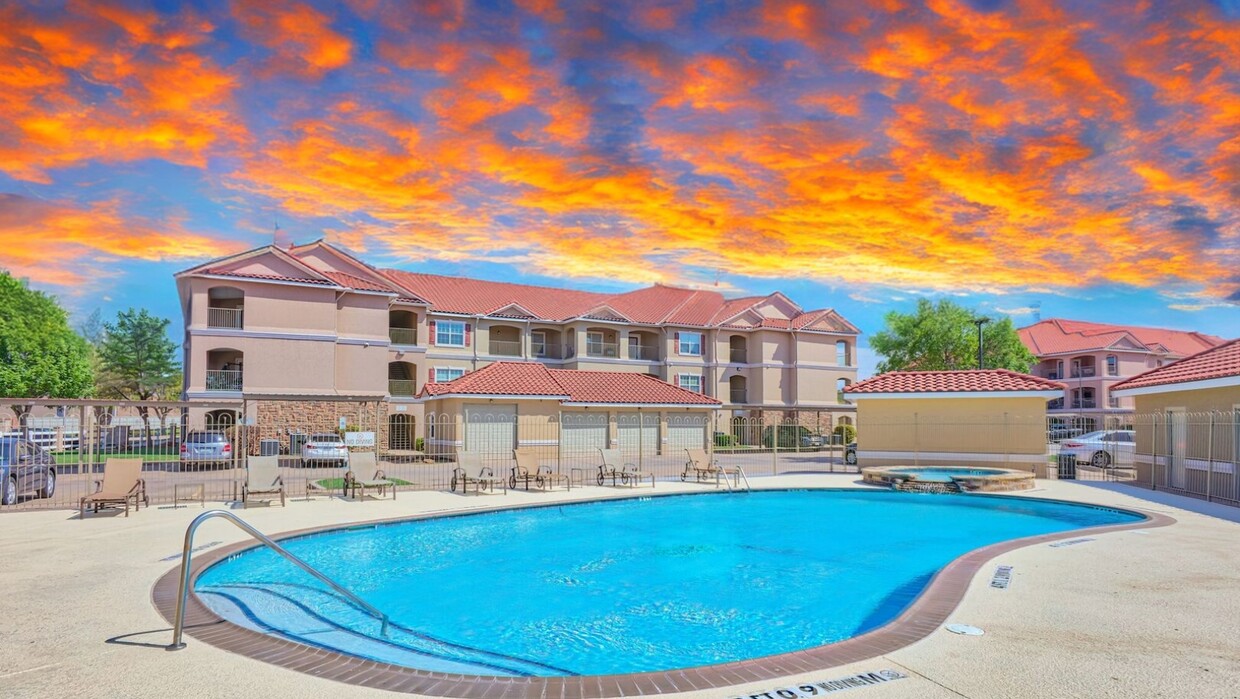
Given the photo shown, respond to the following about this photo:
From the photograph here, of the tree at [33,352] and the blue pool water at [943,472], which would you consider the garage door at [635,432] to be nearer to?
the blue pool water at [943,472]

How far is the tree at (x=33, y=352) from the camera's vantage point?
146 ft

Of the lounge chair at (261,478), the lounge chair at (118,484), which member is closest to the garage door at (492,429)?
the lounge chair at (261,478)

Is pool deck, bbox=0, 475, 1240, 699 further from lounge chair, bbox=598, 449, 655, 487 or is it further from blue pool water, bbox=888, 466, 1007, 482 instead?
lounge chair, bbox=598, 449, 655, 487

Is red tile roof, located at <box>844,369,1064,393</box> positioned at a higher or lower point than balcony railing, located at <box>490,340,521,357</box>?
lower

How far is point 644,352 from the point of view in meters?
47.6

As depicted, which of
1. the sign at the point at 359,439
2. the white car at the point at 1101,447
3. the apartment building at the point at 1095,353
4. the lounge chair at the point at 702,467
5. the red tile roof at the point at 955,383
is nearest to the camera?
the lounge chair at the point at 702,467

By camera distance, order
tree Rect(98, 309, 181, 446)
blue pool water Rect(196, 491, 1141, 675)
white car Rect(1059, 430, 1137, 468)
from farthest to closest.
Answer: tree Rect(98, 309, 181, 446) < white car Rect(1059, 430, 1137, 468) < blue pool water Rect(196, 491, 1141, 675)

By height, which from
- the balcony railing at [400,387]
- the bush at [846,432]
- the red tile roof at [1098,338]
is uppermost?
the red tile roof at [1098,338]

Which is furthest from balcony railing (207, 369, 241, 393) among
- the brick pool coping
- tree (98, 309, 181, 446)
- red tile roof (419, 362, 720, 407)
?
tree (98, 309, 181, 446)

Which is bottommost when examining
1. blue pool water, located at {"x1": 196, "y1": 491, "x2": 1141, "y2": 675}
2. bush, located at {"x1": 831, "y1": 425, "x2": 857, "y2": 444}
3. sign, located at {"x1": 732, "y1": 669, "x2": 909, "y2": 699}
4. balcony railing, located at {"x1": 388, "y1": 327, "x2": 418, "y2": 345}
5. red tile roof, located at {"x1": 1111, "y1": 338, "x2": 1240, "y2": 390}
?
bush, located at {"x1": 831, "y1": 425, "x2": 857, "y2": 444}

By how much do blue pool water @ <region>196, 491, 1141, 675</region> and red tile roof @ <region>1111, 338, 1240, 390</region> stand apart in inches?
183

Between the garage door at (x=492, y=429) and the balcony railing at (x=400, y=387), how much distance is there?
35.8 feet

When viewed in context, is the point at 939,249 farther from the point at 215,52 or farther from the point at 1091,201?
the point at 215,52

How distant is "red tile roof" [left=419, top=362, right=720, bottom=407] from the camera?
30.9m
